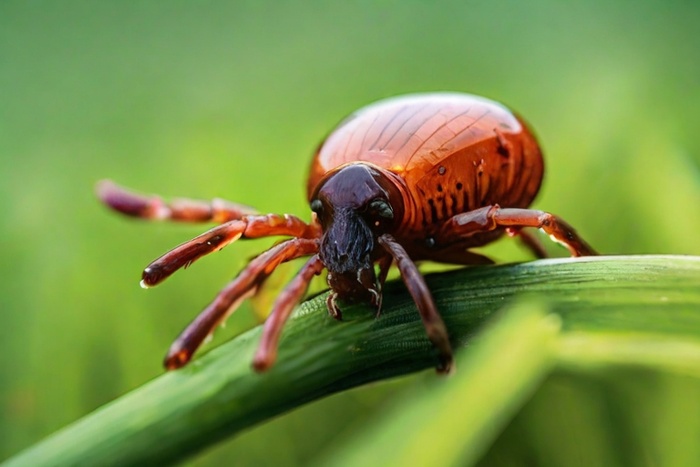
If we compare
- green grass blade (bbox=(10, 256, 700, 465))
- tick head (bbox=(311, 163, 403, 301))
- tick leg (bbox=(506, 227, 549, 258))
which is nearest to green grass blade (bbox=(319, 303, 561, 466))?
green grass blade (bbox=(10, 256, 700, 465))

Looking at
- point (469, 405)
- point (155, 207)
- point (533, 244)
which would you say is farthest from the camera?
point (533, 244)

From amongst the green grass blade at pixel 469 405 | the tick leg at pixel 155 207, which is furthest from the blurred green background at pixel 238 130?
the green grass blade at pixel 469 405

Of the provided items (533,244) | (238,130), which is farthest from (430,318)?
(238,130)

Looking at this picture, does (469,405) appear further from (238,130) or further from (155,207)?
(238,130)

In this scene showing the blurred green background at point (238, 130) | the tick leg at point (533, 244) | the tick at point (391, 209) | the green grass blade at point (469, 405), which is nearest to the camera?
the green grass blade at point (469, 405)

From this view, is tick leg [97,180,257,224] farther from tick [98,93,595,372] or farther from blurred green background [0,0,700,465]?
blurred green background [0,0,700,465]

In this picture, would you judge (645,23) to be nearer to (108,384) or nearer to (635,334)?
(108,384)

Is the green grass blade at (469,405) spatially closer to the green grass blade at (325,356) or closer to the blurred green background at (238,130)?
the green grass blade at (325,356)
